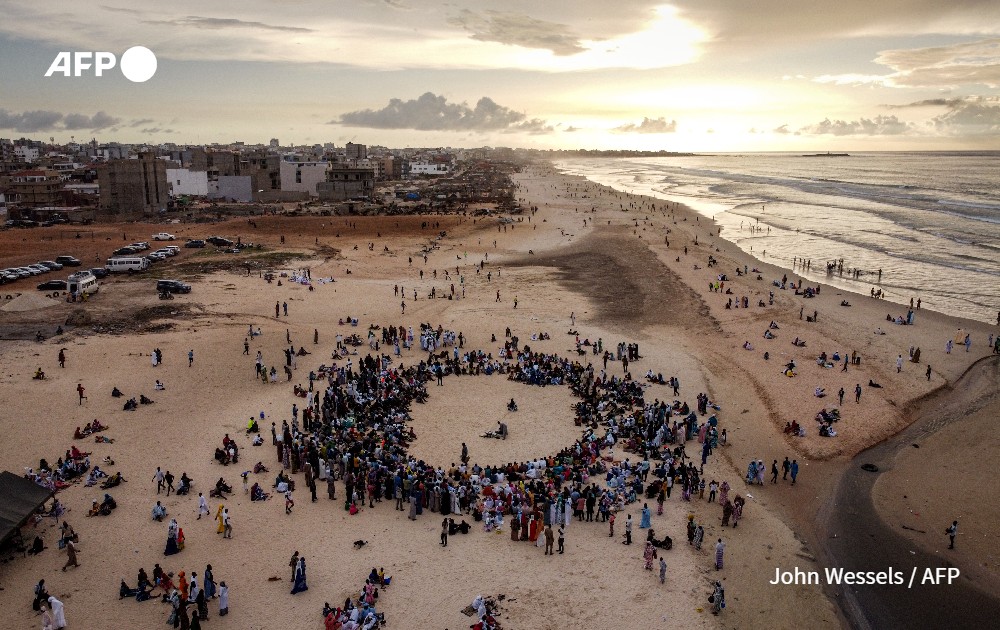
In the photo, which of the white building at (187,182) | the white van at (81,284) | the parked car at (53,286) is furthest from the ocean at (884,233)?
the white building at (187,182)

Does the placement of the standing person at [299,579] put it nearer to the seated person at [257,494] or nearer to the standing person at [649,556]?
the seated person at [257,494]

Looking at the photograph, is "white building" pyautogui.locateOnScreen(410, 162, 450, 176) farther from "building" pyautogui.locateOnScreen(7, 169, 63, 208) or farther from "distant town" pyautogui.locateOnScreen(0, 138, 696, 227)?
"building" pyautogui.locateOnScreen(7, 169, 63, 208)

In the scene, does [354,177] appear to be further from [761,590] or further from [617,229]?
[761,590]

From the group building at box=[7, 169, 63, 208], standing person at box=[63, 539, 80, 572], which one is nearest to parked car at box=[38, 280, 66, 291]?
standing person at box=[63, 539, 80, 572]

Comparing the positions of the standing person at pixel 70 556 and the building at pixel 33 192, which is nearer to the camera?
the standing person at pixel 70 556

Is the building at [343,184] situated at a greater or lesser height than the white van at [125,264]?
greater

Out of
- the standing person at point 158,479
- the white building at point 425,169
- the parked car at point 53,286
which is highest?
the white building at point 425,169

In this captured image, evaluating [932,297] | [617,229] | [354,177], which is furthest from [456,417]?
[354,177]
